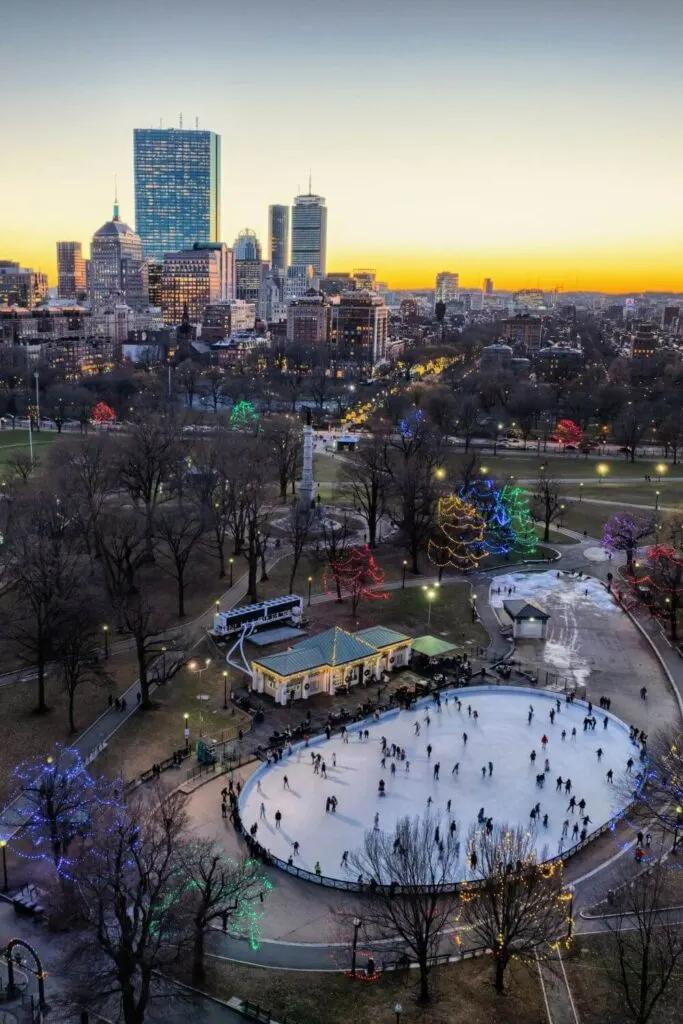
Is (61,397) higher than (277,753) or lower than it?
higher

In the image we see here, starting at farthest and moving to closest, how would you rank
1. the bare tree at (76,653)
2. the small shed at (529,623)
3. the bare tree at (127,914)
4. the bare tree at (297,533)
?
the bare tree at (297,533)
the small shed at (529,623)
the bare tree at (76,653)
the bare tree at (127,914)

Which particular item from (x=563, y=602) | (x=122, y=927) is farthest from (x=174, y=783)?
(x=563, y=602)

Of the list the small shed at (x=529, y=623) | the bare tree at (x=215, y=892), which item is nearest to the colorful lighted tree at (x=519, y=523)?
the small shed at (x=529, y=623)

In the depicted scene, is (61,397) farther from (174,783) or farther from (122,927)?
(122,927)

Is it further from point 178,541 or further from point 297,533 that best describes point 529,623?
point 178,541

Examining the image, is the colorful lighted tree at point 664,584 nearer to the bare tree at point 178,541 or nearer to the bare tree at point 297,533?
the bare tree at point 297,533

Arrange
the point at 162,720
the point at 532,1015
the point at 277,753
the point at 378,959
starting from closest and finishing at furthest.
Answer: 1. the point at 532,1015
2. the point at 378,959
3. the point at 277,753
4. the point at 162,720
